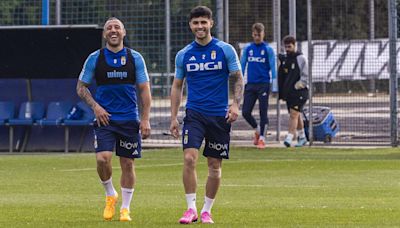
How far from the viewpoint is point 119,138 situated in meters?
13.1

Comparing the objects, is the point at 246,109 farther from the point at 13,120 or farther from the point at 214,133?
the point at 214,133

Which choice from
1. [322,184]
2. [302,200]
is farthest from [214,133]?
[322,184]

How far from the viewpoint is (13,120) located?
25.5 meters

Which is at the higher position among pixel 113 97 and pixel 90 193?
pixel 113 97

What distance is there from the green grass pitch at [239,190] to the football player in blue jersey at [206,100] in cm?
48

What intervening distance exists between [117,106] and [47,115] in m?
12.9

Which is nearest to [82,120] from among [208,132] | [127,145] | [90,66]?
[90,66]

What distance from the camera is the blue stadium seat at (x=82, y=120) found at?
82.5 feet

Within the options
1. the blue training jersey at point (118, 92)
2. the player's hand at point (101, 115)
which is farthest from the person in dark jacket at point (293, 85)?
the player's hand at point (101, 115)

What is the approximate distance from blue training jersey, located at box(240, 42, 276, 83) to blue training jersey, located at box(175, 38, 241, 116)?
12.1m

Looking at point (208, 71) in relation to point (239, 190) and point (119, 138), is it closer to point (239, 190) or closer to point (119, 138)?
point (119, 138)

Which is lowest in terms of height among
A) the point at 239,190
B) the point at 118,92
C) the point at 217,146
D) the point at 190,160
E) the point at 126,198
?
the point at 239,190

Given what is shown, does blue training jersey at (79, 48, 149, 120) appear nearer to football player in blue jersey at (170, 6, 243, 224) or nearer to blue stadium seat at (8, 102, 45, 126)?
football player in blue jersey at (170, 6, 243, 224)

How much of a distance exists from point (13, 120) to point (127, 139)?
12.9 metres
